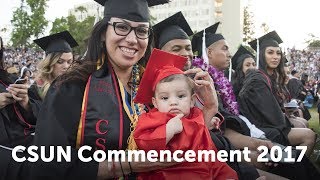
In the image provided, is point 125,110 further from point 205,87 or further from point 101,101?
point 205,87

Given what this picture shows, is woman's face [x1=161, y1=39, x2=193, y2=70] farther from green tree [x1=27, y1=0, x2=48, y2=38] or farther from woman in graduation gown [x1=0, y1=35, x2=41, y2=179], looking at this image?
green tree [x1=27, y1=0, x2=48, y2=38]

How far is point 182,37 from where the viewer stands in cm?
413

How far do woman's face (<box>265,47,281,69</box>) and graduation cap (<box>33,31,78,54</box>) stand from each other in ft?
9.02

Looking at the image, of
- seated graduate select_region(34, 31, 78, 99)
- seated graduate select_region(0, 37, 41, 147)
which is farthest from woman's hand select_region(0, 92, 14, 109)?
seated graduate select_region(34, 31, 78, 99)

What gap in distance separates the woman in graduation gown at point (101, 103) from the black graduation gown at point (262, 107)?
258 cm

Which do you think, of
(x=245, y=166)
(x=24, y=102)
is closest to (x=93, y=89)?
(x=245, y=166)

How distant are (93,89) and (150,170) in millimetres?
565

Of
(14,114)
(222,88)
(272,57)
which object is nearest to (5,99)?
(14,114)

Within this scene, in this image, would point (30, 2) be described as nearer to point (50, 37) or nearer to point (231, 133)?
point (50, 37)

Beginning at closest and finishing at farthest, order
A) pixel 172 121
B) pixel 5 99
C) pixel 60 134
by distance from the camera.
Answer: pixel 60 134 → pixel 172 121 → pixel 5 99

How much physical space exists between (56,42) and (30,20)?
2681 centimetres

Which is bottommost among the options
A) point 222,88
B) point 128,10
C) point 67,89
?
point 222,88

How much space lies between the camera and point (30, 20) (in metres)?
30.8

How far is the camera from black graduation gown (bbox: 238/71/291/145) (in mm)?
4809
